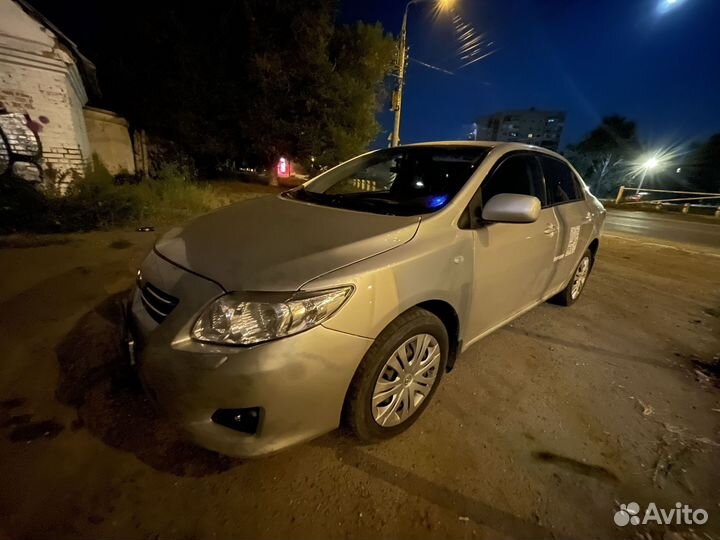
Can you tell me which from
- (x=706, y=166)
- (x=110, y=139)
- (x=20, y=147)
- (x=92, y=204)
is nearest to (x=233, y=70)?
(x=110, y=139)

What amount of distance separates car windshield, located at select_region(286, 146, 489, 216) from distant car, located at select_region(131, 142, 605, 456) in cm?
2

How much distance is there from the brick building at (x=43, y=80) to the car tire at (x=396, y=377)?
24.6 ft

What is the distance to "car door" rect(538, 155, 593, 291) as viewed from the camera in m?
2.81

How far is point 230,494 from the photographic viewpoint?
1457mm

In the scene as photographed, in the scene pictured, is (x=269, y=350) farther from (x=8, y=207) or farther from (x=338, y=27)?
(x=338, y=27)

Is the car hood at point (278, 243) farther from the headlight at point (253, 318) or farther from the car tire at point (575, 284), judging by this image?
the car tire at point (575, 284)

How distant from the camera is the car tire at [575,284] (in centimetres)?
348

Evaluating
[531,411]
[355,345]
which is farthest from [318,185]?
[531,411]

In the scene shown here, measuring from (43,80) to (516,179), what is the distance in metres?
8.07

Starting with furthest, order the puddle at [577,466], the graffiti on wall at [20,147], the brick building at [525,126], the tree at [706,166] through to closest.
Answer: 1. the brick building at [525,126]
2. the tree at [706,166]
3. the graffiti on wall at [20,147]
4. the puddle at [577,466]

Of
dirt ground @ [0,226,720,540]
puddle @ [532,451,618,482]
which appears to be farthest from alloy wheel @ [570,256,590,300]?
puddle @ [532,451,618,482]

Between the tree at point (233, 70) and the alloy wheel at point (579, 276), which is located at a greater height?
the tree at point (233, 70)

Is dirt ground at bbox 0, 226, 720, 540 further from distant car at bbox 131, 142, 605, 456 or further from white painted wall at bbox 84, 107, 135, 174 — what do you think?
white painted wall at bbox 84, 107, 135, 174

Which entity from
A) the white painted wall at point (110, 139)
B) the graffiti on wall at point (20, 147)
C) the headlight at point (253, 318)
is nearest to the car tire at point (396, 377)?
the headlight at point (253, 318)
